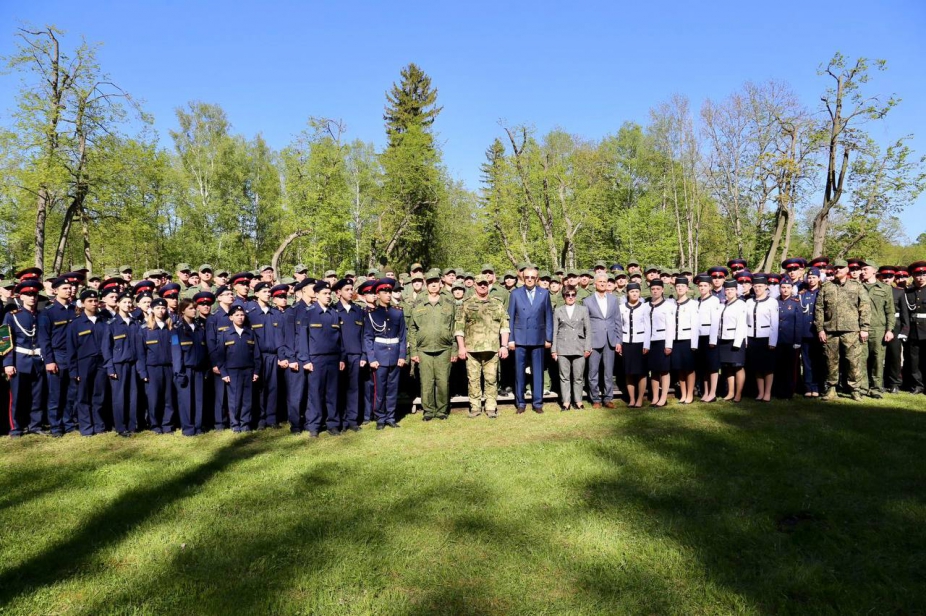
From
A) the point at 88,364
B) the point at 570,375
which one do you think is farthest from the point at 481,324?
the point at 88,364

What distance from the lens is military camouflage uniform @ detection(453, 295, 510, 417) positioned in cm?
859

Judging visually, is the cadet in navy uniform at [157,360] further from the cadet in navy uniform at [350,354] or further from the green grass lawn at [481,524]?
the cadet in navy uniform at [350,354]

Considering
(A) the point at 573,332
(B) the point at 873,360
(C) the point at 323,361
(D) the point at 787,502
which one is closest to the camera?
(D) the point at 787,502

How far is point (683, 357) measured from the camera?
8.90m

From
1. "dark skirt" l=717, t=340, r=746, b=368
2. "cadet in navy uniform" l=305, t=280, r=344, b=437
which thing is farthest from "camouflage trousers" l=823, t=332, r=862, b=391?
"cadet in navy uniform" l=305, t=280, r=344, b=437

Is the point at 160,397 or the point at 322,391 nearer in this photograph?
the point at 322,391

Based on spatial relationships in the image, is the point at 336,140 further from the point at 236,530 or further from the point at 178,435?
the point at 236,530

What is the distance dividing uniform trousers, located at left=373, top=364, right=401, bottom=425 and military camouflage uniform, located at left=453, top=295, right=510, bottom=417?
4.27ft

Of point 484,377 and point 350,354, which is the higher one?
point 350,354

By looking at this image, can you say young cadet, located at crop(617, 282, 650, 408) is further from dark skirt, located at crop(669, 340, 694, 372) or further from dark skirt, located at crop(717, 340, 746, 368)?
dark skirt, located at crop(717, 340, 746, 368)

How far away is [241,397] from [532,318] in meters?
4.73

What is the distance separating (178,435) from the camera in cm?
778

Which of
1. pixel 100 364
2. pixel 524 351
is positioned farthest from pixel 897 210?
pixel 100 364

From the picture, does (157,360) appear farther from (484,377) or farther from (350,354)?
(484,377)
